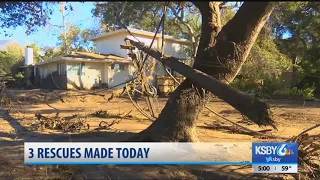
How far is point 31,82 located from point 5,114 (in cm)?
2054

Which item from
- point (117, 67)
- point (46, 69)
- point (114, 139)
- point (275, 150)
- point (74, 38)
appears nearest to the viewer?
point (275, 150)

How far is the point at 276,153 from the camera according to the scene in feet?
18.4

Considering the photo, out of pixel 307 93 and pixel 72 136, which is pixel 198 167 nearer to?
pixel 72 136

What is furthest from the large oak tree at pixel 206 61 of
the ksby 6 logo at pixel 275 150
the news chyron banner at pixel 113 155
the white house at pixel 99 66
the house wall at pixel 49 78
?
the house wall at pixel 49 78

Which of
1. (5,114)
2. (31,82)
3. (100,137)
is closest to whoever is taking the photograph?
(100,137)

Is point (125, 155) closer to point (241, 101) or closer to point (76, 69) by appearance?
point (241, 101)

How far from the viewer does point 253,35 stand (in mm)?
6703

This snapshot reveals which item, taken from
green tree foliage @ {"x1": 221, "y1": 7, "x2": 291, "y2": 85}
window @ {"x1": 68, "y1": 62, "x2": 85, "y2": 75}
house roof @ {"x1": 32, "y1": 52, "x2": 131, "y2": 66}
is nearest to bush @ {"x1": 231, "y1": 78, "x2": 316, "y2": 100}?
green tree foliage @ {"x1": 221, "y1": 7, "x2": 291, "y2": 85}

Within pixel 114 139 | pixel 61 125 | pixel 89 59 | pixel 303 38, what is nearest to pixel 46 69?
pixel 89 59

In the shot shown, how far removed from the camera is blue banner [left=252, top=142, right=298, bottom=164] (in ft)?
18.5

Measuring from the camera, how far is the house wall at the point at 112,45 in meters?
29.2

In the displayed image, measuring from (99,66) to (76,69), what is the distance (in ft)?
6.82

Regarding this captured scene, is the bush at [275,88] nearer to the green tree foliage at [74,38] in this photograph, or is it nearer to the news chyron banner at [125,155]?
the news chyron banner at [125,155]

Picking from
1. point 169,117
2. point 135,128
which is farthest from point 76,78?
point 169,117
